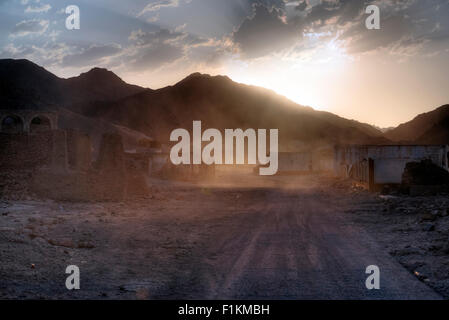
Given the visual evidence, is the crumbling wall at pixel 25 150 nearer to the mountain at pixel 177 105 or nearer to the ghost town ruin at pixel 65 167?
the ghost town ruin at pixel 65 167

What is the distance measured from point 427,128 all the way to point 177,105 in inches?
3225

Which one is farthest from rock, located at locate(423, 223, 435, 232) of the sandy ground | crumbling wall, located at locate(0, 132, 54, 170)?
crumbling wall, located at locate(0, 132, 54, 170)

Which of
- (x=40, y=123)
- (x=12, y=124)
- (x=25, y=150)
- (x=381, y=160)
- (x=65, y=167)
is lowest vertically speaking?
(x=65, y=167)

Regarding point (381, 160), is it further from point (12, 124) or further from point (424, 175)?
point (12, 124)

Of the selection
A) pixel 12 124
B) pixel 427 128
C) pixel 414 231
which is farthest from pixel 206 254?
pixel 427 128

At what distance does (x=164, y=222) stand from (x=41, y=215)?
4.20 meters

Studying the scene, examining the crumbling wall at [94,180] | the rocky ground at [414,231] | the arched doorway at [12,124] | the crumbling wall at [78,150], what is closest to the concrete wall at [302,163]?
the rocky ground at [414,231]

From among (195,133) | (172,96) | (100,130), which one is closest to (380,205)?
(100,130)

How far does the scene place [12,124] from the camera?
4906 cm

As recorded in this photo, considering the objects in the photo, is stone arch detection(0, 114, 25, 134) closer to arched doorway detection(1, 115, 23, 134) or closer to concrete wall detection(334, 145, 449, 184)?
arched doorway detection(1, 115, 23, 134)

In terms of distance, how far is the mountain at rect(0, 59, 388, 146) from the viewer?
117m

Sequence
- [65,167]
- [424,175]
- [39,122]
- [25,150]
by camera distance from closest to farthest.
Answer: [65,167] → [25,150] → [424,175] → [39,122]

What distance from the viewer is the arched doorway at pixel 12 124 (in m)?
48.1

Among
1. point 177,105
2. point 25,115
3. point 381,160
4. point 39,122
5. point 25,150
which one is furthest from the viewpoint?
point 177,105
